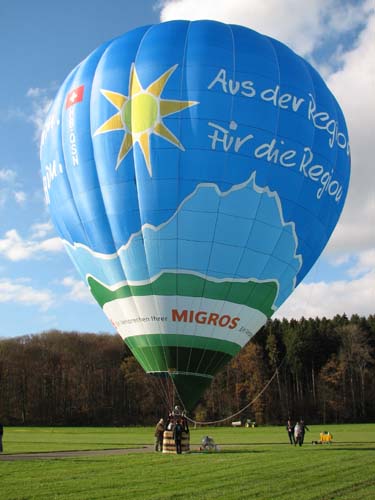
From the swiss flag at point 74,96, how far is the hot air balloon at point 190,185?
0.07 m

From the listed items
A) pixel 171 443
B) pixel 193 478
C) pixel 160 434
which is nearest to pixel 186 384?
pixel 171 443

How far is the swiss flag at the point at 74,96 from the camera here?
19.7 metres

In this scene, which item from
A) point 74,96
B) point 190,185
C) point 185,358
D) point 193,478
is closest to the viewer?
point 193,478

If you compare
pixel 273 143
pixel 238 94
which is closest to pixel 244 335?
pixel 273 143

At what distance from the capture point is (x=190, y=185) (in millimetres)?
17922

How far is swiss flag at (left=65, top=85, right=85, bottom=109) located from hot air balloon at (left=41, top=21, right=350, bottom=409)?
0.22 feet

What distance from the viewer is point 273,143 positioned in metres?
18.6

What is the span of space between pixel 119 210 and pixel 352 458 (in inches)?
357

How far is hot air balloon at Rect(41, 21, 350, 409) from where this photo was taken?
1803 centimetres

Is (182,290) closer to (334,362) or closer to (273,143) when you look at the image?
(273,143)

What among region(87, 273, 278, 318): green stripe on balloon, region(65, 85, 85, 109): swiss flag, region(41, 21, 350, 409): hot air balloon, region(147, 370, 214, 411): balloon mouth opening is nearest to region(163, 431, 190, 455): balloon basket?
region(147, 370, 214, 411): balloon mouth opening

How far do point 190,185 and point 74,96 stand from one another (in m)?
4.99

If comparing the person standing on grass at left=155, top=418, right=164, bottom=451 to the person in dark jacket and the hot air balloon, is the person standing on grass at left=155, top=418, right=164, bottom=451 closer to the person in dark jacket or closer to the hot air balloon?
the person in dark jacket

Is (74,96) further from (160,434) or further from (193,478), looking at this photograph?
(193,478)
